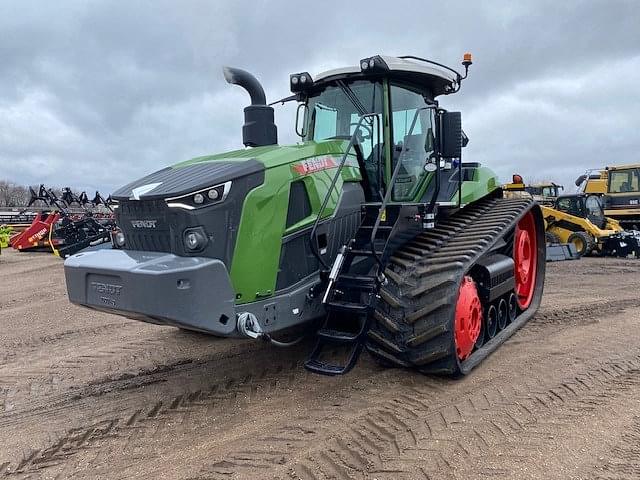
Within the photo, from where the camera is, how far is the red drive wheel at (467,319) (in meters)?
4.20

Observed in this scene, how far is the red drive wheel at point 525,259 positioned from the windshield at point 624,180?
14191 millimetres

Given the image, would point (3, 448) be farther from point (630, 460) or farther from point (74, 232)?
point (74, 232)

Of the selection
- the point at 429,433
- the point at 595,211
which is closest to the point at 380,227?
the point at 429,433

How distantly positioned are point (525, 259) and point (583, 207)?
1003 centimetres

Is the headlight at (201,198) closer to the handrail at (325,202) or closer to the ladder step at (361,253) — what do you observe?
the handrail at (325,202)

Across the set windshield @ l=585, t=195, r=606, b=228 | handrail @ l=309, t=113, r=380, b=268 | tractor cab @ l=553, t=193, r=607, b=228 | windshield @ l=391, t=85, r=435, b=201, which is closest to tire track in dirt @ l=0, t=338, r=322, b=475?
handrail @ l=309, t=113, r=380, b=268

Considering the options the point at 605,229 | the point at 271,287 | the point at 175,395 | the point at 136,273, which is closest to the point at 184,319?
the point at 136,273

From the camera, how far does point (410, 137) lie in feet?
16.3

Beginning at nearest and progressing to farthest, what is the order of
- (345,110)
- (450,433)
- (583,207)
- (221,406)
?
(450,433) < (221,406) < (345,110) < (583,207)

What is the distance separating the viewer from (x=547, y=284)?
9562mm

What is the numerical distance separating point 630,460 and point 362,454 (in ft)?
4.93

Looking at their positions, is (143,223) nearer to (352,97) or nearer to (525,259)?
(352,97)

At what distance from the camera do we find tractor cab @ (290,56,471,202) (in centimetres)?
472

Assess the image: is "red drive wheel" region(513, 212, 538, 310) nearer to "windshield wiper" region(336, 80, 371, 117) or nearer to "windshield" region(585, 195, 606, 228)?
"windshield wiper" region(336, 80, 371, 117)
